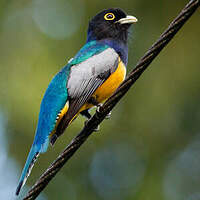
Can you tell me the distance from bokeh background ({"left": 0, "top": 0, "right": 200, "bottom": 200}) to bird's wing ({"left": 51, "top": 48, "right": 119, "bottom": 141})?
462 centimetres

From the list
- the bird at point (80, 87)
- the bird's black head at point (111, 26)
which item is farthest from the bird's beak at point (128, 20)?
the bird at point (80, 87)

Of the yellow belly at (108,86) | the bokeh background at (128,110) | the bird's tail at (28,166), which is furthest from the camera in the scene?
the bokeh background at (128,110)

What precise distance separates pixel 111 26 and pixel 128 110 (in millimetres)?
5301

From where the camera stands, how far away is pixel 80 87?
5.59 meters

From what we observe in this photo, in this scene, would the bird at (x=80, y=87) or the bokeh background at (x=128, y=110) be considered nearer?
the bird at (x=80, y=87)

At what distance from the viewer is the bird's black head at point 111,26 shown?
6.82 m

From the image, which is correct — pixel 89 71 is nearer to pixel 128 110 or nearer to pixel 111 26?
pixel 111 26

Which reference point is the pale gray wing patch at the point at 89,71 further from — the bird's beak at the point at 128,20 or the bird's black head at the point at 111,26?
the bird's beak at the point at 128,20

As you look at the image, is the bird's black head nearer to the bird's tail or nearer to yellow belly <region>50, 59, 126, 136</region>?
yellow belly <region>50, 59, 126, 136</region>

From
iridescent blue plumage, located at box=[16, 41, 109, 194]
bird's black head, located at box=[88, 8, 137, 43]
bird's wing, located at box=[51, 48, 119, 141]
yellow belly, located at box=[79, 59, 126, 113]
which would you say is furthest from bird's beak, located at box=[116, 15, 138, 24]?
yellow belly, located at box=[79, 59, 126, 113]

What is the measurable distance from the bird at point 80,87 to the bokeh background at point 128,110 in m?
4.44

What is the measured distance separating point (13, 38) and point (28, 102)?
3.02 m

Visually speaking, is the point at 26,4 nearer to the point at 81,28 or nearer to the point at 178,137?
the point at 81,28

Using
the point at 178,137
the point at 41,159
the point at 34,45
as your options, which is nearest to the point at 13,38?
the point at 34,45
